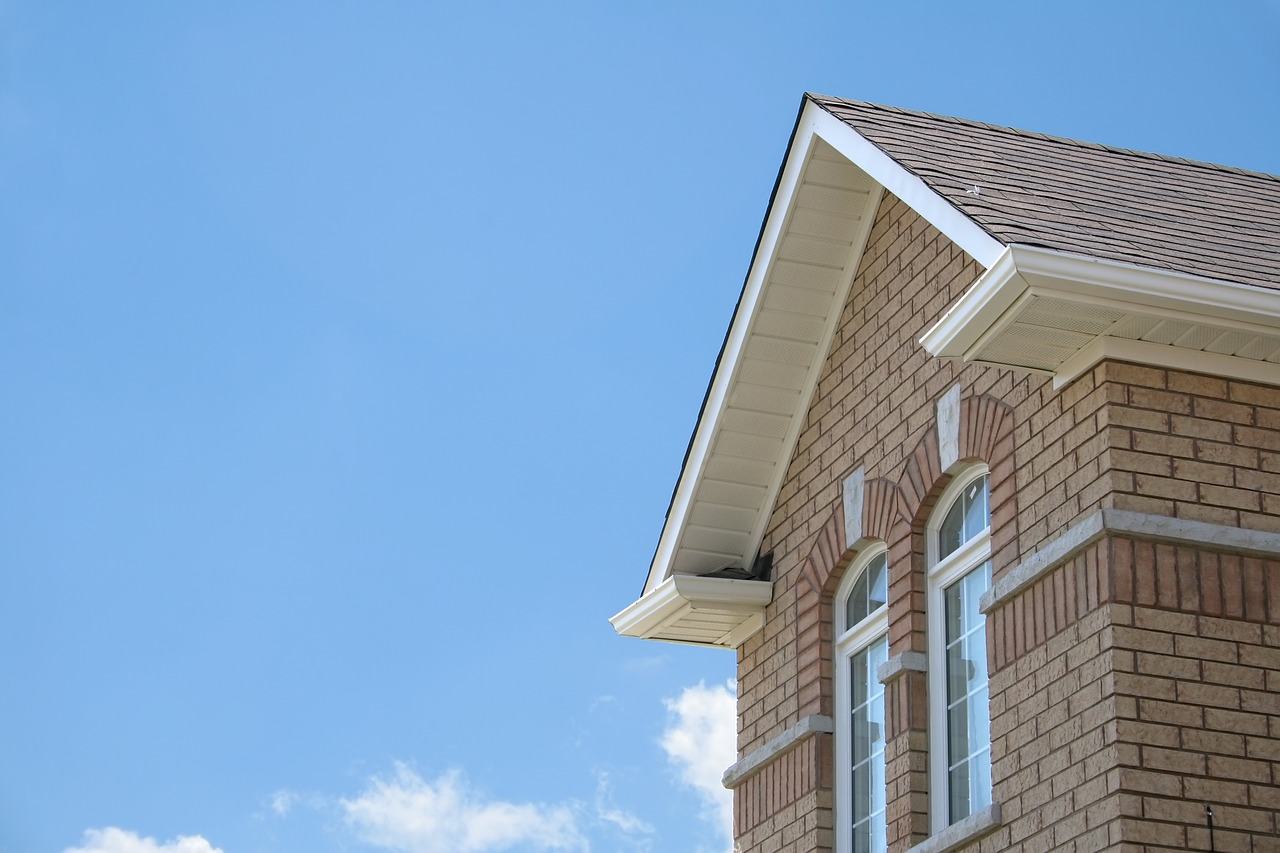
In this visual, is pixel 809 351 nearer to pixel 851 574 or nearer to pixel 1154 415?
pixel 851 574

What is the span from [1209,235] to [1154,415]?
1451 mm

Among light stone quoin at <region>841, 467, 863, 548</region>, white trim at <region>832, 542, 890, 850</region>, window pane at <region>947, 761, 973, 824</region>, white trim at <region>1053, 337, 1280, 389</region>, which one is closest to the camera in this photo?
white trim at <region>1053, 337, 1280, 389</region>

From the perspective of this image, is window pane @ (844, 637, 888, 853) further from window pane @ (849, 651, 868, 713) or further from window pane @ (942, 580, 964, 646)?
window pane @ (942, 580, 964, 646)

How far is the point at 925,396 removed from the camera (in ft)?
35.8

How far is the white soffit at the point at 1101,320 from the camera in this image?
331 inches

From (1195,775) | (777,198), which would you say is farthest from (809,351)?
(1195,775)

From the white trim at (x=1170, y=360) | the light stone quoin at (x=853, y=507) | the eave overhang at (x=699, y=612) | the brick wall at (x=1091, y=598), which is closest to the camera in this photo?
the brick wall at (x=1091, y=598)

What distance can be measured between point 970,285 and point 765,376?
2250mm

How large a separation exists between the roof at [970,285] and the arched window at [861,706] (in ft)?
1.34

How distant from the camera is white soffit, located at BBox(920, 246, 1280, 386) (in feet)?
27.6

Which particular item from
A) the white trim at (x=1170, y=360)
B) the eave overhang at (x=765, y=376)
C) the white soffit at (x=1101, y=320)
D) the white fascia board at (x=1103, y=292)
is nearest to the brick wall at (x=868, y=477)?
the eave overhang at (x=765, y=376)

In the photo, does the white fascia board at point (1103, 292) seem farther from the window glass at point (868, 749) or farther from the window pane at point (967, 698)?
the window glass at point (868, 749)

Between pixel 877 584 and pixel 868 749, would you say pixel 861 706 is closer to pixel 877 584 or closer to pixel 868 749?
pixel 868 749

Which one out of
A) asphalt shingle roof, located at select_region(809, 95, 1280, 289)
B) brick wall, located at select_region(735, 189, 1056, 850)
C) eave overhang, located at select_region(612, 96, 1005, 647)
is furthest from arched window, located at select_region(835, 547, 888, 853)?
asphalt shingle roof, located at select_region(809, 95, 1280, 289)
